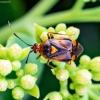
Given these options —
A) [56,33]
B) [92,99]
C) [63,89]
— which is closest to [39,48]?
[56,33]

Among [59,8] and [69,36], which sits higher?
[59,8]

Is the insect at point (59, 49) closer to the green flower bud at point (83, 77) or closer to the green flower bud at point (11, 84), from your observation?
the green flower bud at point (83, 77)

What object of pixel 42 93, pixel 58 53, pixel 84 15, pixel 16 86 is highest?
pixel 84 15

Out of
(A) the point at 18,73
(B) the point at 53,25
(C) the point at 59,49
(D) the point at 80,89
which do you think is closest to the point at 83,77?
(D) the point at 80,89

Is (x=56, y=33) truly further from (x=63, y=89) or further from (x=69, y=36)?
(x=63, y=89)

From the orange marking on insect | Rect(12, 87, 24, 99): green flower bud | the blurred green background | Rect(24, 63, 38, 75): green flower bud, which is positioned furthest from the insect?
the blurred green background

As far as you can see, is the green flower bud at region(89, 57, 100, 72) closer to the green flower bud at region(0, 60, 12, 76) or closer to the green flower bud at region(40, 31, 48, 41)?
the green flower bud at region(40, 31, 48, 41)
